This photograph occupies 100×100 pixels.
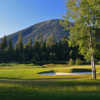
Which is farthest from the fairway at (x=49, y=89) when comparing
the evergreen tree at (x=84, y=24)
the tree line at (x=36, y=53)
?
the tree line at (x=36, y=53)

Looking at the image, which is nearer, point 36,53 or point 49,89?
point 49,89

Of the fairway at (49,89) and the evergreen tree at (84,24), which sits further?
the evergreen tree at (84,24)

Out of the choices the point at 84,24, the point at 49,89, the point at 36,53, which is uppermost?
the point at 84,24

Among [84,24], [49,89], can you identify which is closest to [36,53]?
[84,24]

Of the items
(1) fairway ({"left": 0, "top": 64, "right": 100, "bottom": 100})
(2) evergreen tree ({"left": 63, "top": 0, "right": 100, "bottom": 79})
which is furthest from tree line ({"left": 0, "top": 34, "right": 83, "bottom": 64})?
(1) fairway ({"left": 0, "top": 64, "right": 100, "bottom": 100})

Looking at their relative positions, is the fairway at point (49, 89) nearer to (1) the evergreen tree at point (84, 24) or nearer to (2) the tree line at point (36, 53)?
(1) the evergreen tree at point (84, 24)

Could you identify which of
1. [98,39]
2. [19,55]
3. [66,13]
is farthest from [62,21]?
[19,55]

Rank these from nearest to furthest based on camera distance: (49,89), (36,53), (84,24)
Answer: (49,89), (84,24), (36,53)

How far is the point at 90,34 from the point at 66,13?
4403mm

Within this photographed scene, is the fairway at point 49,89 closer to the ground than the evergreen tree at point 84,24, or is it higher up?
closer to the ground

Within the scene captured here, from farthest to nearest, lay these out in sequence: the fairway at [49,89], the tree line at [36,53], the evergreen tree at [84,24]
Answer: the tree line at [36,53] < the evergreen tree at [84,24] < the fairway at [49,89]

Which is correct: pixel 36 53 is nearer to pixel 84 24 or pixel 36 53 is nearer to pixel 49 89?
pixel 84 24

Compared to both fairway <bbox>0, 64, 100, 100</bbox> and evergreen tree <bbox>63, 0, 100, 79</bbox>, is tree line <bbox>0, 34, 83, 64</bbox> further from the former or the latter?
fairway <bbox>0, 64, 100, 100</bbox>

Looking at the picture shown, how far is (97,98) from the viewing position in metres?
7.41
